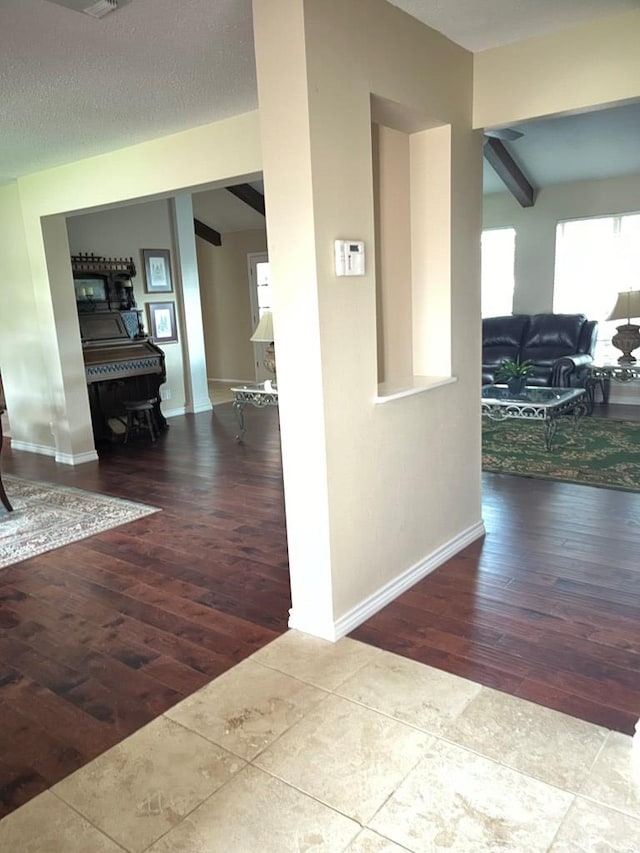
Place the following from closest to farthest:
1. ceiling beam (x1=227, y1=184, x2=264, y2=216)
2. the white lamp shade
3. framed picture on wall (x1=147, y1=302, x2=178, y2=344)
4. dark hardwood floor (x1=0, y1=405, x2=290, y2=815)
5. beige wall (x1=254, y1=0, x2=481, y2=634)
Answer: dark hardwood floor (x1=0, y1=405, x2=290, y2=815), beige wall (x1=254, y1=0, x2=481, y2=634), the white lamp shade, framed picture on wall (x1=147, y1=302, x2=178, y2=344), ceiling beam (x1=227, y1=184, x2=264, y2=216)

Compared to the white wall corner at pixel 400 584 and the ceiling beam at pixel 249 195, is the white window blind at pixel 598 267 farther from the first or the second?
the white wall corner at pixel 400 584

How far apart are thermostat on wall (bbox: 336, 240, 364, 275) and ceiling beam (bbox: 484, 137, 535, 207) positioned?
4617 mm

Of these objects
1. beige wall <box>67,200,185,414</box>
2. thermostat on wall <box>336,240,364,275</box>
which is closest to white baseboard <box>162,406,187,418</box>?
beige wall <box>67,200,185,414</box>

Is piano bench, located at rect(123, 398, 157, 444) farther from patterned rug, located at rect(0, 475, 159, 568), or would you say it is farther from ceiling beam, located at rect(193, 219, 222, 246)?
ceiling beam, located at rect(193, 219, 222, 246)

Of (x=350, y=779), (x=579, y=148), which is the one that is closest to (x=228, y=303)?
(x=579, y=148)

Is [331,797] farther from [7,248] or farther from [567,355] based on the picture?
[567,355]

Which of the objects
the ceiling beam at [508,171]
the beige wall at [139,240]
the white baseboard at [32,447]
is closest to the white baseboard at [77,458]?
the white baseboard at [32,447]

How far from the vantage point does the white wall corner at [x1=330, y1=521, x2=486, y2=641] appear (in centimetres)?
253

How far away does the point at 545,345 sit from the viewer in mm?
7414

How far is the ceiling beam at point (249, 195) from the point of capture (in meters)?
8.75

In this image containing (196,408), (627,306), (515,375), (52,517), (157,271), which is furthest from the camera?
(196,408)

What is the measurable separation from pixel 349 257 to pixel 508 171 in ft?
18.2

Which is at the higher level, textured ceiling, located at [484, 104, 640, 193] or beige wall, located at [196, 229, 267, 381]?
textured ceiling, located at [484, 104, 640, 193]

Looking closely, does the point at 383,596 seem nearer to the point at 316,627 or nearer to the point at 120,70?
the point at 316,627
